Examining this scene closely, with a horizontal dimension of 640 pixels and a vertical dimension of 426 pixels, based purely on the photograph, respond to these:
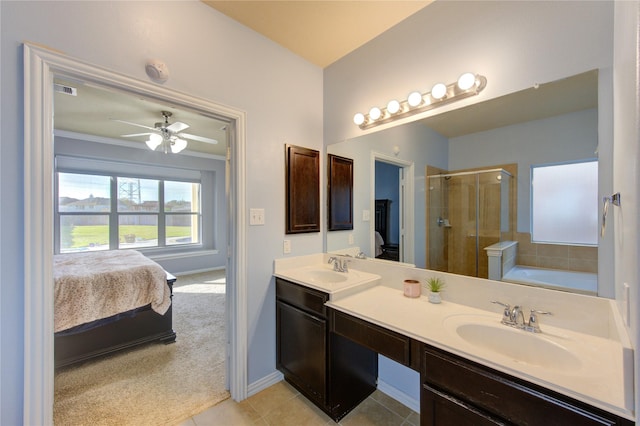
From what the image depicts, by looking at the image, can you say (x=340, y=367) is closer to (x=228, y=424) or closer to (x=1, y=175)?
(x=228, y=424)

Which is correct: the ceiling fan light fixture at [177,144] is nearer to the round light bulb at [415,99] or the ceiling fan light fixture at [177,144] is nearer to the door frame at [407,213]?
the door frame at [407,213]

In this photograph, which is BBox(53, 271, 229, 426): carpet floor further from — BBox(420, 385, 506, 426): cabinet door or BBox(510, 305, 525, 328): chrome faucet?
BBox(510, 305, 525, 328): chrome faucet

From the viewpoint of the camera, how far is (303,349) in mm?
1838

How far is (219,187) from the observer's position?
19.3 feet

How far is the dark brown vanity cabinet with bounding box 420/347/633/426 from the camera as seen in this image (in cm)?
82

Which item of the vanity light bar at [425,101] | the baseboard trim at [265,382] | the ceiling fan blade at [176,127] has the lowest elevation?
the baseboard trim at [265,382]

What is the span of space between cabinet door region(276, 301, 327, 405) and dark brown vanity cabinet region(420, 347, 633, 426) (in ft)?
2.31

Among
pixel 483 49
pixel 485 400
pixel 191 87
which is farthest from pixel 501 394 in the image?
pixel 191 87

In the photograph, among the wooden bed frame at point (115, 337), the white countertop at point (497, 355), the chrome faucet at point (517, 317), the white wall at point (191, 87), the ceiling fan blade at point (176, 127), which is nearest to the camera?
the white countertop at point (497, 355)

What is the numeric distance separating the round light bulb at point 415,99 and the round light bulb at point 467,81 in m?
0.25

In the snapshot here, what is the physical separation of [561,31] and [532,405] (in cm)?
161

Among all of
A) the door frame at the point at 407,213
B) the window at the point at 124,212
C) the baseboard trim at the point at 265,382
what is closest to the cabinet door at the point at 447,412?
the door frame at the point at 407,213

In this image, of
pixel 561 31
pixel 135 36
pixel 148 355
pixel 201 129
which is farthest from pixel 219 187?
pixel 561 31

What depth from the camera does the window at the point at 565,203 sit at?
1.19 meters
